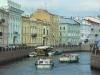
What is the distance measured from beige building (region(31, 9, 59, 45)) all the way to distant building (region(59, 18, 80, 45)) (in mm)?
8352

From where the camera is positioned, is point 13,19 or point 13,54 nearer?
point 13,54

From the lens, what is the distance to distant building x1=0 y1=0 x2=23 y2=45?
266 ft

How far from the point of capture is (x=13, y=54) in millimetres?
66250

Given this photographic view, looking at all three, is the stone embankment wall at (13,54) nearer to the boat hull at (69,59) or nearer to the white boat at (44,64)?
the white boat at (44,64)

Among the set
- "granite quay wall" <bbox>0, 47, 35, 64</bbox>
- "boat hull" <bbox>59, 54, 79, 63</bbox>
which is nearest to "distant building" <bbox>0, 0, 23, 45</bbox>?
"granite quay wall" <bbox>0, 47, 35, 64</bbox>

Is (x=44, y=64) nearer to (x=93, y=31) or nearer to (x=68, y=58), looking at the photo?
(x=68, y=58)

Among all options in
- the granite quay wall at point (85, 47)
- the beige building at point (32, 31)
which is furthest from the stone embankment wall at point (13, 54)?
the granite quay wall at point (85, 47)

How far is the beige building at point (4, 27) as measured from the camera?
75.1m

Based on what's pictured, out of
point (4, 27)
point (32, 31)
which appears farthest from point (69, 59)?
point (32, 31)

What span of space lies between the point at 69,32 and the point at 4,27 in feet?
184

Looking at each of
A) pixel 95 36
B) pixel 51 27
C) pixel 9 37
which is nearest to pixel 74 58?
pixel 9 37

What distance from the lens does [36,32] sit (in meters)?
104

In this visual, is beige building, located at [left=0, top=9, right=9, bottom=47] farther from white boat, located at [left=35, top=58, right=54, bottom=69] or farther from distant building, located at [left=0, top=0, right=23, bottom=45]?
white boat, located at [left=35, top=58, right=54, bottom=69]

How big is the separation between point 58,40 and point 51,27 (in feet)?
29.3
